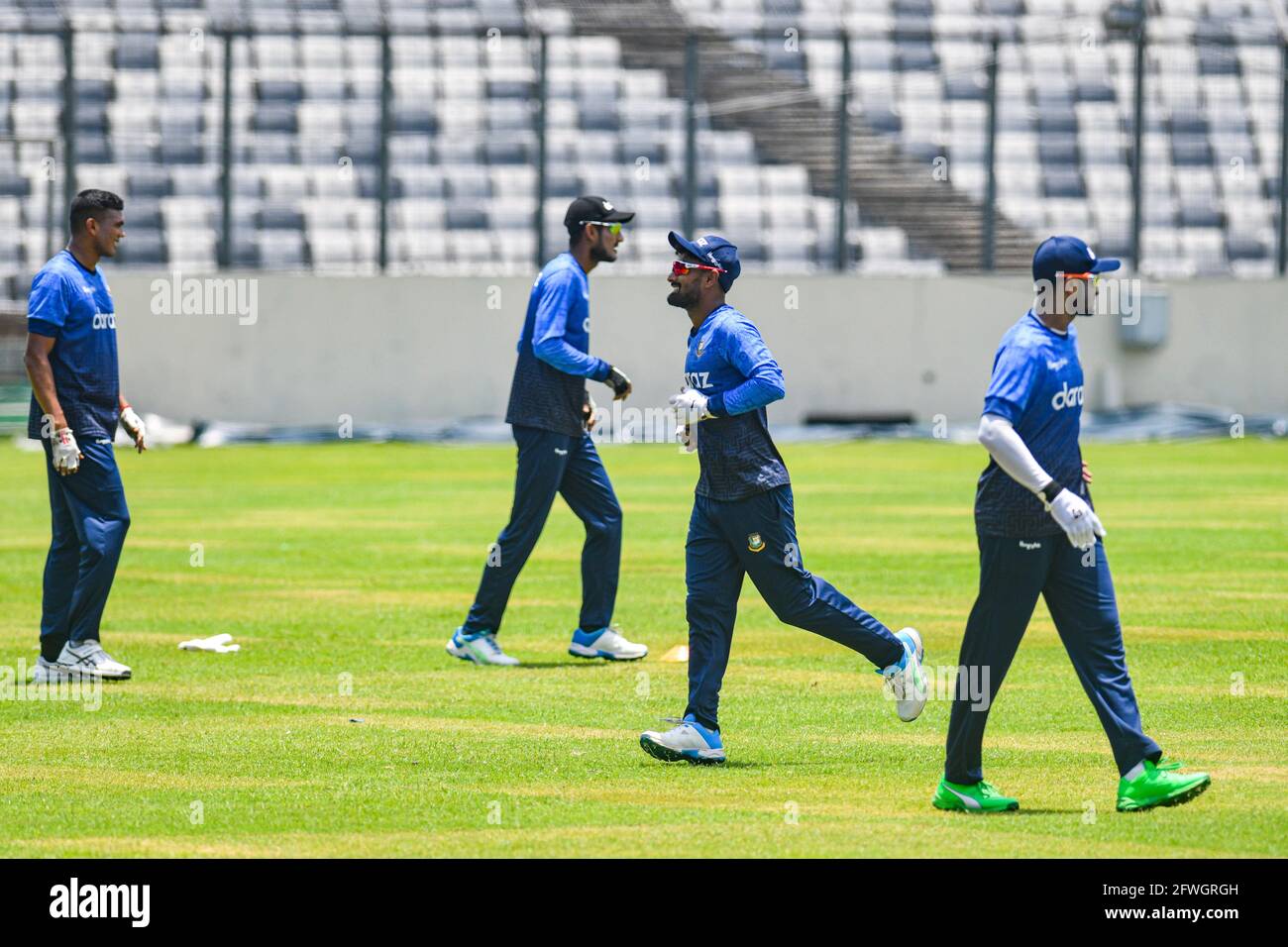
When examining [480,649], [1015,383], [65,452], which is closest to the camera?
[1015,383]

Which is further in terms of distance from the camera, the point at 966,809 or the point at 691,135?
the point at 691,135

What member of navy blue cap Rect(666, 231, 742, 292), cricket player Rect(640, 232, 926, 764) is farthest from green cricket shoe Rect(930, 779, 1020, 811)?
navy blue cap Rect(666, 231, 742, 292)

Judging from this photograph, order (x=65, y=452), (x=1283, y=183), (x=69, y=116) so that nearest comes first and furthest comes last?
(x=65, y=452) → (x=1283, y=183) → (x=69, y=116)

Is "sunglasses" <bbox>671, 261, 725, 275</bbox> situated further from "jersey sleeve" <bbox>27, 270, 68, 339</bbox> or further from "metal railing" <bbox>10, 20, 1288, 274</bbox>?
"metal railing" <bbox>10, 20, 1288, 274</bbox>

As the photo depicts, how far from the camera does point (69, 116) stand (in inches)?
1383

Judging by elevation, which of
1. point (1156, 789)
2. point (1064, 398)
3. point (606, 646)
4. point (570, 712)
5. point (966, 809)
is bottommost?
point (606, 646)

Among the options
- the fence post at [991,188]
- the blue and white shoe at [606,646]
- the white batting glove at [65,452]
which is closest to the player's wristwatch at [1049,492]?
the blue and white shoe at [606,646]

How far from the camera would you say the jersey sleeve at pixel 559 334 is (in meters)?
11.9

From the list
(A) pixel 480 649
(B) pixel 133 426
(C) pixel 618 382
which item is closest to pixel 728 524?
(C) pixel 618 382

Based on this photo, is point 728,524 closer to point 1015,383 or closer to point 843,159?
point 1015,383

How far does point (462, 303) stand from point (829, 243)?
→ 20.2ft

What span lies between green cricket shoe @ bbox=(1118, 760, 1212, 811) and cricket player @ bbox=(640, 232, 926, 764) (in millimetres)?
1515

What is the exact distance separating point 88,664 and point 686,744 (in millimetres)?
3750
